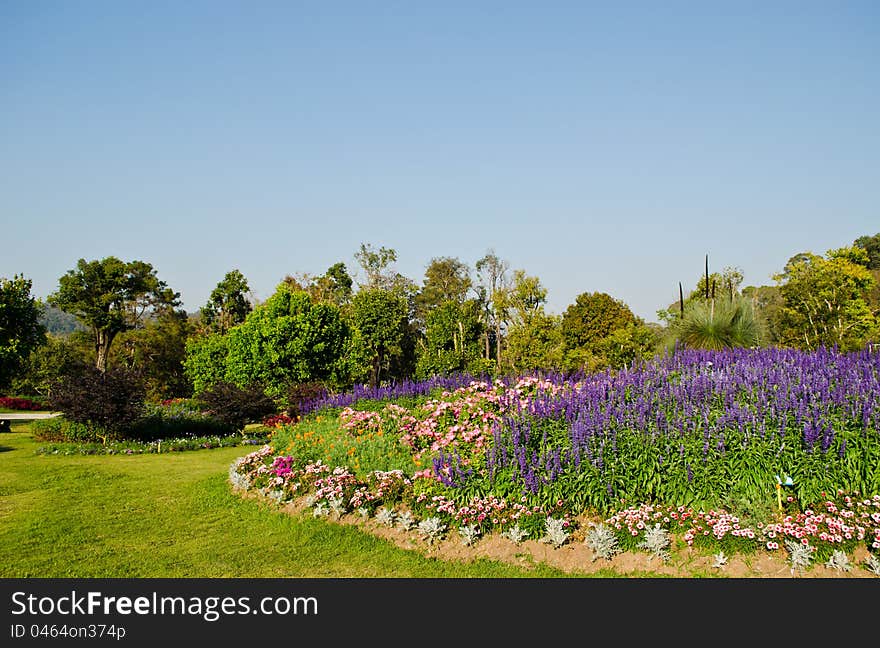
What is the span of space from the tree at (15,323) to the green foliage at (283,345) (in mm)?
8703

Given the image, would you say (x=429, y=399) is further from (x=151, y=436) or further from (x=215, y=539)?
(x=151, y=436)

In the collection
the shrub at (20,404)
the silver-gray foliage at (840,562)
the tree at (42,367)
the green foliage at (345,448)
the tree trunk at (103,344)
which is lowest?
the shrub at (20,404)

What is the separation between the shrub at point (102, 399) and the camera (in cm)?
1280

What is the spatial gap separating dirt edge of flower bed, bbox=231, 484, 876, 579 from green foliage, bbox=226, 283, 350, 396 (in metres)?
12.7

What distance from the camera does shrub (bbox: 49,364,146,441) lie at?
12805 millimetres

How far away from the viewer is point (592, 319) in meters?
24.4

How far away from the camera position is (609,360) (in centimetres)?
1720

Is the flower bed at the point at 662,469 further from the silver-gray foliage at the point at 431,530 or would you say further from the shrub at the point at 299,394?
the shrub at the point at 299,394

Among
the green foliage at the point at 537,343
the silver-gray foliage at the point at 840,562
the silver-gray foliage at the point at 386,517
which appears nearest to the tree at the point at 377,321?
the green foliage at the point at 537,343

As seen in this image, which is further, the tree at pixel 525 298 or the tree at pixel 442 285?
the tree at pixel 442 285

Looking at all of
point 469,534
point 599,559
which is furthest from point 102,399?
Result: point 599,559

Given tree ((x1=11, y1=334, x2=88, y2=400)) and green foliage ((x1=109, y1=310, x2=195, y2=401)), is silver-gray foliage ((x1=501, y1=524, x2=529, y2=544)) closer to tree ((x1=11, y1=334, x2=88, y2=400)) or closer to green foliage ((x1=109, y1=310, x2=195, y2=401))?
green foliage ((x1=109, y1=310, x2=195, y2=401))

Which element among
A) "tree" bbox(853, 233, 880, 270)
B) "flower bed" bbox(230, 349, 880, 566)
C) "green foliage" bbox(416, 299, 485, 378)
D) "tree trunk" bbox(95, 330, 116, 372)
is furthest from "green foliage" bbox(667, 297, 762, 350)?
"tree" bbox(853, 233, 880, 270)
